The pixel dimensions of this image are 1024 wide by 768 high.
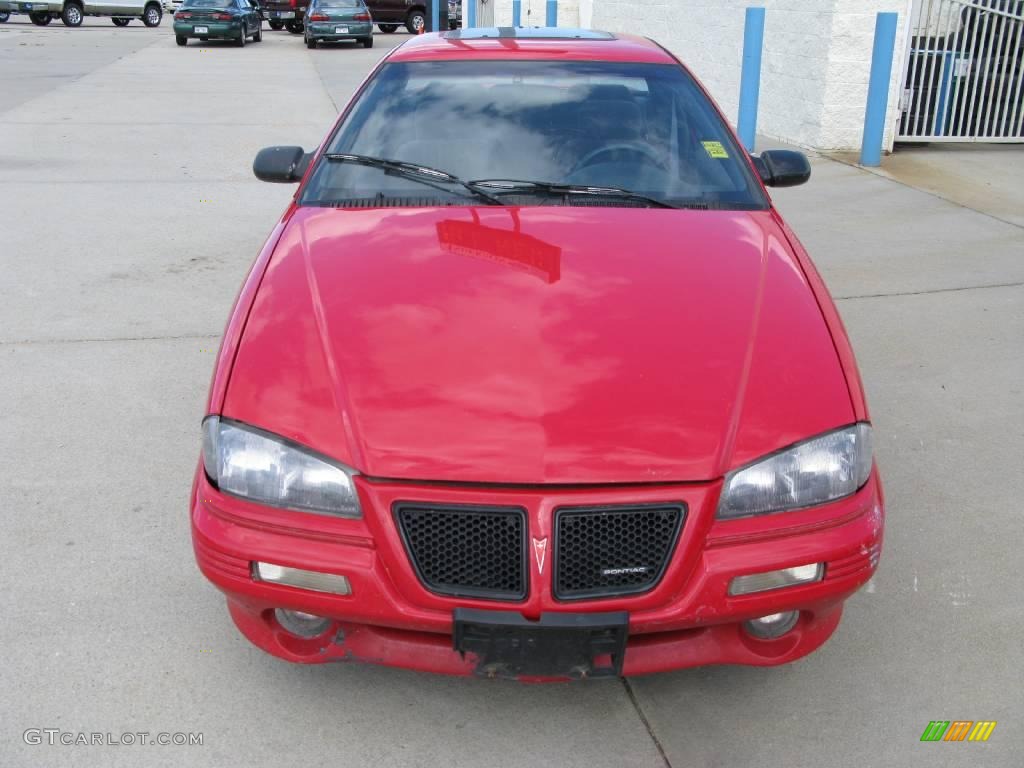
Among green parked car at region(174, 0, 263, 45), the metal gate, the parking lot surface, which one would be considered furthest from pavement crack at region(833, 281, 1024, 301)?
green parked car at region(174, 0, 263, 45)

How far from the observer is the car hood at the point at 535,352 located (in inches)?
94.8

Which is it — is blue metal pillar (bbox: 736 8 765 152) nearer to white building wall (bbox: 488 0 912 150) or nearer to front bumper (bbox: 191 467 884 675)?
white building wall (bbox: 488 0 912 150)

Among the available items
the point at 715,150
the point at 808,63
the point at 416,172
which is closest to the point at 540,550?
the point at 416,172

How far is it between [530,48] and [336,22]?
79.0 feet

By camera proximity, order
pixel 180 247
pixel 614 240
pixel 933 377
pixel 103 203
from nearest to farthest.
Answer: pixel 614 240 < pixel 933 377 < pixel 180 247 < pixel 103 203

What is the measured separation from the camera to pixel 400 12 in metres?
31.9

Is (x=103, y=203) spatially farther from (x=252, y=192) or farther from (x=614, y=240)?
(x=614, y=240)

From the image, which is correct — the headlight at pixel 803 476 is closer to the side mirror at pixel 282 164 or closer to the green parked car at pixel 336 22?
the side mirror at pixel 282 164

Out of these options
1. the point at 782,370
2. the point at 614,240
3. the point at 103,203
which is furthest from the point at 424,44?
the point at 103,203

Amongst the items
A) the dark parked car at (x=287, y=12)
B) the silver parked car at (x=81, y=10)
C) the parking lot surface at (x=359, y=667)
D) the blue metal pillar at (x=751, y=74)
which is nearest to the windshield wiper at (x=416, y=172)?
the parking lot surface at (x=359, y=667)

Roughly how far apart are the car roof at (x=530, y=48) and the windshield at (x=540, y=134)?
0.19ft

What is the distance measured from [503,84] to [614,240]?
3.70ft

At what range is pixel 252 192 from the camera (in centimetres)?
912

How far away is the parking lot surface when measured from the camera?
2709mm
